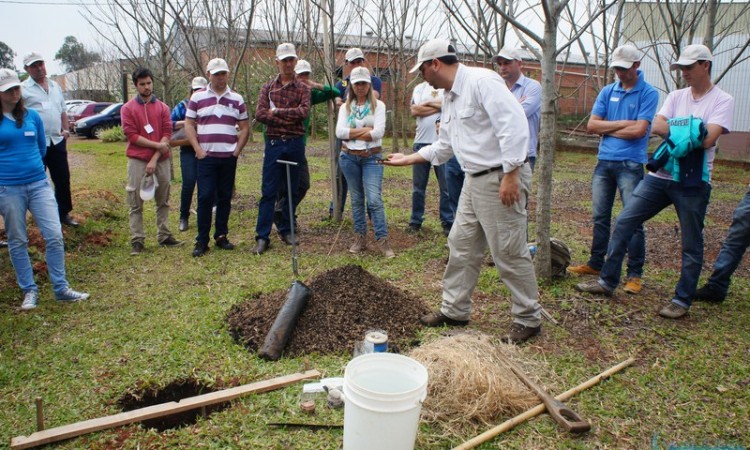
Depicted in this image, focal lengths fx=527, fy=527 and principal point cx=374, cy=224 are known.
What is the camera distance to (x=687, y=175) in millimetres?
4027

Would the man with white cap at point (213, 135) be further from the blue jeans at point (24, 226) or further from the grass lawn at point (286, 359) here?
the blue jeans at point (24, 226)

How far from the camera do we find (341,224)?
23.4 feet

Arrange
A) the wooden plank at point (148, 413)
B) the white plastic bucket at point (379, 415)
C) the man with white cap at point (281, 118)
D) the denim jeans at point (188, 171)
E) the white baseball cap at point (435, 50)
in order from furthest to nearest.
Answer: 1. the denim jeans at point (188, 171)
2. the man with white cap at point (281, 118)
3. the white baseball cap at point (435, 50)
4. the wooden plank at point (148, 413)
5. the white plastic bucket at point (379, 415)

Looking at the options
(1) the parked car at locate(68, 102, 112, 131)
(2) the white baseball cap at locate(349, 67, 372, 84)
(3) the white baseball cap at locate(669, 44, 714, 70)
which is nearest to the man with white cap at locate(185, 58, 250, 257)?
(2) the white baseball cap at locate(349, 67, 372, 84)

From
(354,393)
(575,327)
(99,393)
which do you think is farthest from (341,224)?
(354,393)

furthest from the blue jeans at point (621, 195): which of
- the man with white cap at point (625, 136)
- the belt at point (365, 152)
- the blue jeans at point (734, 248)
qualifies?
the belt at point (365, 152)

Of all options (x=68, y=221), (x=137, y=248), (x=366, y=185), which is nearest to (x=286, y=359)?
(x=366, y=185)

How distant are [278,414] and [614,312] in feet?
9.30

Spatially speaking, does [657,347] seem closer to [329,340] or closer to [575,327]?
[575,327]

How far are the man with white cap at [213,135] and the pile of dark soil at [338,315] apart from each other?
1.91m

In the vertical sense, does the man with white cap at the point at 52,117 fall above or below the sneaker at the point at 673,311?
above

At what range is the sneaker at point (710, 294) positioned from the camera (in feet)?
14.8

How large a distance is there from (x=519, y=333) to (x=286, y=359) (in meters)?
1.64

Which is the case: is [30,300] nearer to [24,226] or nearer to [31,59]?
[24,226]
